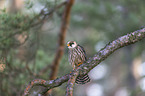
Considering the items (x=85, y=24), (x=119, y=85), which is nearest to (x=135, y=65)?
(x=85, y=24)

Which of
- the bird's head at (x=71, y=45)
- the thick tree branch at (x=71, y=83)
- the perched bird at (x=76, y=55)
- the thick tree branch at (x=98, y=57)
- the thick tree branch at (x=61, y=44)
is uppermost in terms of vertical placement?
the thick tree branch at (x=61, y=44)

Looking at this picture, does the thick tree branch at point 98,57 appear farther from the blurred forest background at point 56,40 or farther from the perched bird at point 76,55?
the perched bird at point 76,55

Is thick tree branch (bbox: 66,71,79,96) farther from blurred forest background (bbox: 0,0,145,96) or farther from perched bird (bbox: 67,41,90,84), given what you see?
perched bird (bbox: 67,41,90,84)

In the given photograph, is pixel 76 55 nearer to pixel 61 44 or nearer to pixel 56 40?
pixel 61 44

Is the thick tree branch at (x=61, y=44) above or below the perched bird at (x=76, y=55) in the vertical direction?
above

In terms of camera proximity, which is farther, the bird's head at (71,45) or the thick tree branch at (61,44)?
the thick tree branch at (61,44)

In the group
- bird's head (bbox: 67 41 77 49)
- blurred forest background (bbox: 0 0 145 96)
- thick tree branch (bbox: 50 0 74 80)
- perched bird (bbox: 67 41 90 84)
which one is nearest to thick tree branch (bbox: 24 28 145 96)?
blurred forest background (bbox: 0 0 145 96)

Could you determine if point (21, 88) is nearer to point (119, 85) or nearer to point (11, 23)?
point (11, 23)

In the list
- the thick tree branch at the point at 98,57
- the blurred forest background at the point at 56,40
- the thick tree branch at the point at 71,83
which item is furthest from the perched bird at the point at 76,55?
the thick tree branch at the point at 71,83

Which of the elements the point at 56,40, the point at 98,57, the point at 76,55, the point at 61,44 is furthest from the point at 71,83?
the point at 56,40

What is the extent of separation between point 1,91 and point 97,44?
838 centimetres

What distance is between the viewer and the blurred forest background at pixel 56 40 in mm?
4859

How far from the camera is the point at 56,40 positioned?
11305 millimetres

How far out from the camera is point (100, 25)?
11148 millimetres
